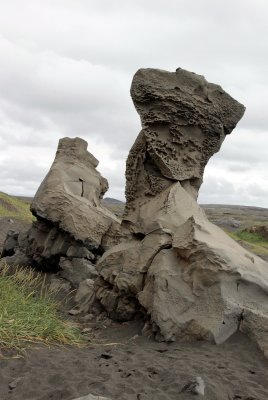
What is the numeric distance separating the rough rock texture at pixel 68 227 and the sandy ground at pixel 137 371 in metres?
4.10

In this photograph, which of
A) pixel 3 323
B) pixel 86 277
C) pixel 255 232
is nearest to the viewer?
pixel 3 323

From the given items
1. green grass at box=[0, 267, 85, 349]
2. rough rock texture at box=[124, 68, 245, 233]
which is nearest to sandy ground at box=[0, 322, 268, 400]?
green grass at box=[0, 267, 85, 349]

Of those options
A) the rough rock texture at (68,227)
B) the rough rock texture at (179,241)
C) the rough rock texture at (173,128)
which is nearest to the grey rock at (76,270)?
the rough rock texture at (68,227)

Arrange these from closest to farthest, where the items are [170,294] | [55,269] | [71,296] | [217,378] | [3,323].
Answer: [217,378]
[3,323]
[170,294]
[71,296]
[55,269]

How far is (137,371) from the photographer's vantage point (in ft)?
14.7

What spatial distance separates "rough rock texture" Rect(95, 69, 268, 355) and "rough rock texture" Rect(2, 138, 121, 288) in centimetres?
232

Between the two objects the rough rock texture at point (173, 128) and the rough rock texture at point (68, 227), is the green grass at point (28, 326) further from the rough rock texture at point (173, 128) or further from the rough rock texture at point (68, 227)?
the rough rock texture at point (68, 227)

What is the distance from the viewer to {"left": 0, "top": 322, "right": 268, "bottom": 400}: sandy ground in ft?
Answer: 13.2

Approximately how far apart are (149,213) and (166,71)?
2.10 metres

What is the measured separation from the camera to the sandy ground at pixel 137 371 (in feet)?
13.2

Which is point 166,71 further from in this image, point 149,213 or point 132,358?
point 132,358

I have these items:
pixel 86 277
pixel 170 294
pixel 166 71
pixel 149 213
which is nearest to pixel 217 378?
pixel 170 294

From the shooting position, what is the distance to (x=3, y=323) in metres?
5.35

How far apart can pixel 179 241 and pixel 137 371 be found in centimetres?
203
